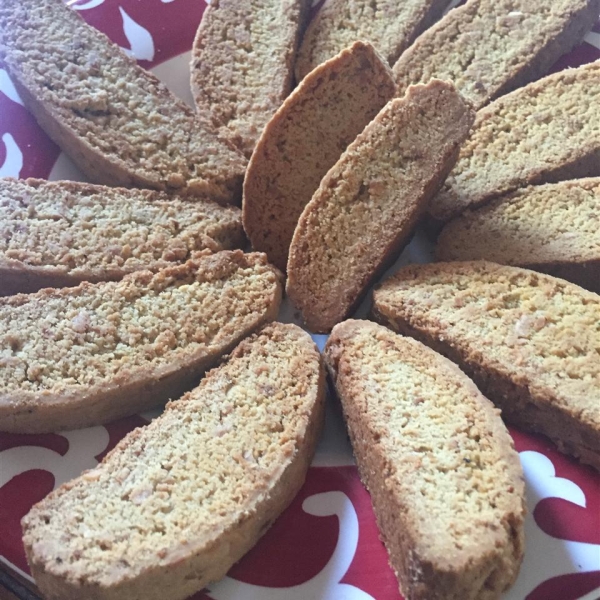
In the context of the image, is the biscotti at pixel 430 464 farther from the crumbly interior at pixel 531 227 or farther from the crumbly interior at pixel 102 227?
the crumbly interior at pixel 102 227

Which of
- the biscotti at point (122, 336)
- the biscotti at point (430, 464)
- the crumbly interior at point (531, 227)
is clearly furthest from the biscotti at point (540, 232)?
the biscotti at point (122, 336)

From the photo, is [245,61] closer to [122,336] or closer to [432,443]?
[122,336]

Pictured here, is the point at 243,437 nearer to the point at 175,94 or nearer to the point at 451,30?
the point at 175,94

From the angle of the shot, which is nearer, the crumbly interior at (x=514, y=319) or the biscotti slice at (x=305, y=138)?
the crumbly interior at (x=514, y=319)

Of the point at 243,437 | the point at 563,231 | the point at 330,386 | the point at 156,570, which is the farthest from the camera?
the point at 563,231

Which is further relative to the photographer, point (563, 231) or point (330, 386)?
point (563, 231)

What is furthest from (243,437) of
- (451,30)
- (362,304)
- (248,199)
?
(451,30)
